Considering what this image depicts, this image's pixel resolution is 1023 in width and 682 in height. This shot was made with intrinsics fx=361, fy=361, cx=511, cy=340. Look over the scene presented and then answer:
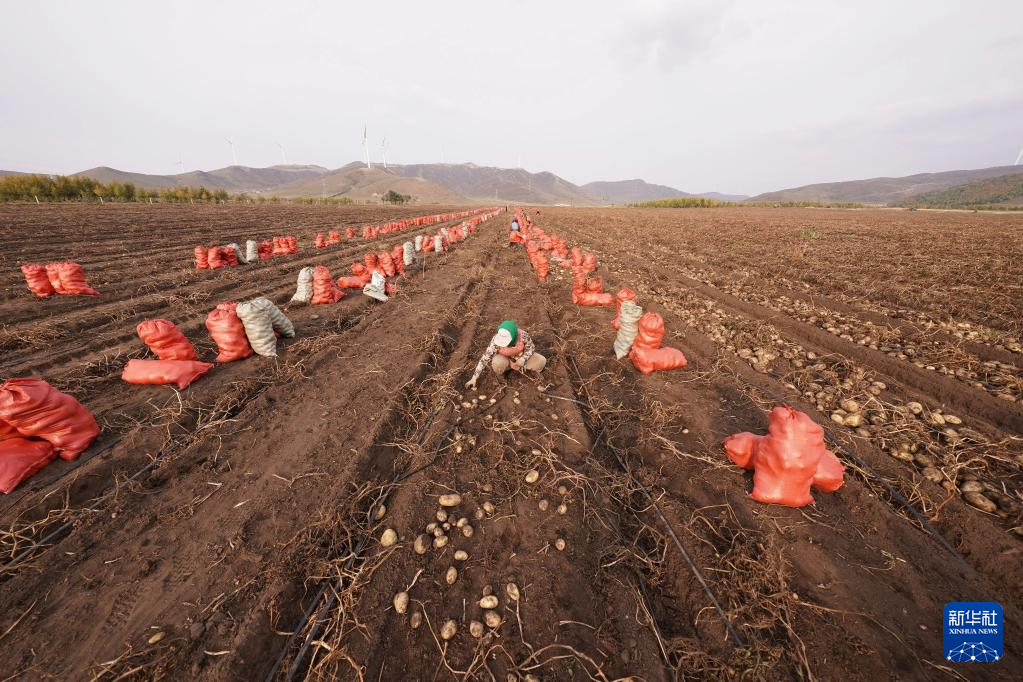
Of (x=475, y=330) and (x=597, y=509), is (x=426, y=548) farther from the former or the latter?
(x=475, y=330)

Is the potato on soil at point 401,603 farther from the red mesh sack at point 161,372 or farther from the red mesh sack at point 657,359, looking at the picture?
the red mesh sack at point 161,372

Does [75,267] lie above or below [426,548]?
above

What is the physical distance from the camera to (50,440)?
3814 millimetres

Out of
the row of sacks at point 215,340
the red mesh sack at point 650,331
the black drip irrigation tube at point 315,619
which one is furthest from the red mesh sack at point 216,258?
the red mesh sack at point 650,331

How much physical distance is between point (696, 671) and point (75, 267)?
13908 mm

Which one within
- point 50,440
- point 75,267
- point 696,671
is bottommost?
point 696,671

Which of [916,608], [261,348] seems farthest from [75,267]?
[916,608]

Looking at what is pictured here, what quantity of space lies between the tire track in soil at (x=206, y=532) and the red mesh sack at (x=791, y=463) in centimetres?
408

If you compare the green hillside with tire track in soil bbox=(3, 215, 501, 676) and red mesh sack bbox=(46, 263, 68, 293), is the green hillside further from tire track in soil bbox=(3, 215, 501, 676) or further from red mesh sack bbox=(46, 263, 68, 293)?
red mesh sack bbox=(46, 263, 68, 293)

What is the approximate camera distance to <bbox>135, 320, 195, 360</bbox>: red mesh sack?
5155 millimetres

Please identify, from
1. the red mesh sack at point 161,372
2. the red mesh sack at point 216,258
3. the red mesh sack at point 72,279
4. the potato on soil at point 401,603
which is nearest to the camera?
the potato on soil at point 401,603

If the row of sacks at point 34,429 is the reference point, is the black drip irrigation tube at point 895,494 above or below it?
below

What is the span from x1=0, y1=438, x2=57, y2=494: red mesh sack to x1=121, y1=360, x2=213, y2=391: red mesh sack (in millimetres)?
1497

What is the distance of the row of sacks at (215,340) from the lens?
523 centimetres
